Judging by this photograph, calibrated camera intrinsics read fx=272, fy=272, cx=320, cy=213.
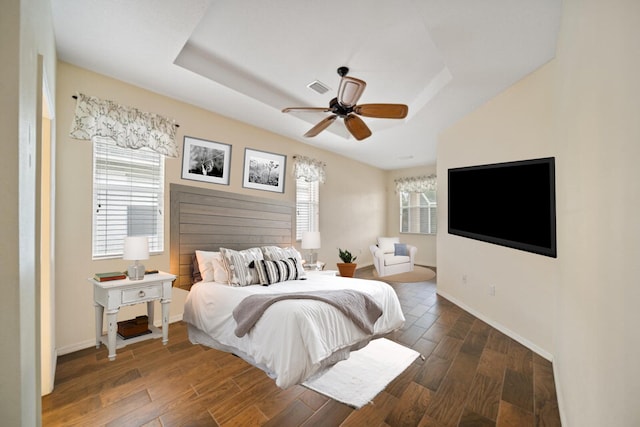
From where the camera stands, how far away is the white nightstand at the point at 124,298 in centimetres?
235

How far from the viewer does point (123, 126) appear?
2.77 meters

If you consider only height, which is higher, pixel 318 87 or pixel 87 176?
pixel 318 87

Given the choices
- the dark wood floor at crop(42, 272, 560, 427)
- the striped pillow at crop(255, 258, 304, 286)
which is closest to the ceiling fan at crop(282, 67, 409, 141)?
the striped pillow at crop(255, 258, 304, 286)

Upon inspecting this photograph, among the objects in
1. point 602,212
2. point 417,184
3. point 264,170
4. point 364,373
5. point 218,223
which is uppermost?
point 417,184

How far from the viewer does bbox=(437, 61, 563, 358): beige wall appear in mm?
2490

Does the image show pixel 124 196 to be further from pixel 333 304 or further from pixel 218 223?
pixel 333 304

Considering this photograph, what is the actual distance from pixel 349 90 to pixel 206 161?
2.18 metres

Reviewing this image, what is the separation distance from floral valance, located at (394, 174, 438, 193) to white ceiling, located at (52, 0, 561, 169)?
3529 millimetres

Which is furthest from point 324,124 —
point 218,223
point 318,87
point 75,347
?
point 75,347

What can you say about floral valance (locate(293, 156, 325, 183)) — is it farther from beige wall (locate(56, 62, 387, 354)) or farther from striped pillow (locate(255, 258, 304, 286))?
striped pillow (locate(255, 258, 304, 286))

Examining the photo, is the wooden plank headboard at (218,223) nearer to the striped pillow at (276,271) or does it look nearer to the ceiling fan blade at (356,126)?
the striped pillow at (276,271)

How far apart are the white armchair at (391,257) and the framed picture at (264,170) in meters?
2.72

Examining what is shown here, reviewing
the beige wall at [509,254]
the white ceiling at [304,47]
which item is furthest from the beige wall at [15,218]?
the beige wall at [509,254]

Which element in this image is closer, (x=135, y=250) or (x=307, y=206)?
(x=135, y=250)
